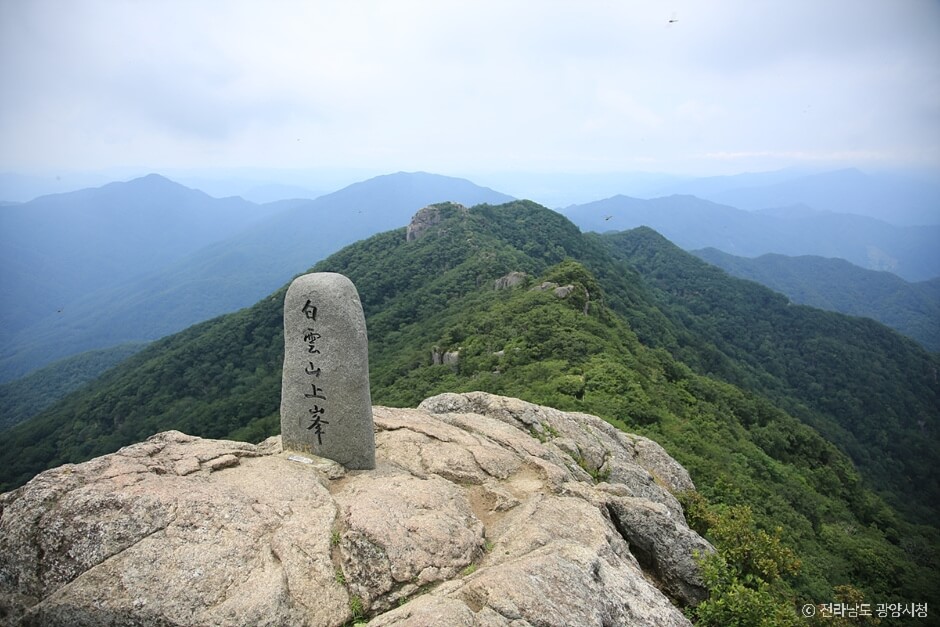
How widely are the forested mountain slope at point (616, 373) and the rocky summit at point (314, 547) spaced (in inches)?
132

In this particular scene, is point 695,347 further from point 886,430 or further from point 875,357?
point 875,357

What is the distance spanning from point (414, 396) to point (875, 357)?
3236 inches

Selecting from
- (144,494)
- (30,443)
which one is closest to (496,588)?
(144,494)

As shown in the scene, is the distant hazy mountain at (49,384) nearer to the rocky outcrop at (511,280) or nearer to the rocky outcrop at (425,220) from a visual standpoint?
the rocky outcrop at (425,220)

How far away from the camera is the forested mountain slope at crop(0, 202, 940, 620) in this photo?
1989 centimetres

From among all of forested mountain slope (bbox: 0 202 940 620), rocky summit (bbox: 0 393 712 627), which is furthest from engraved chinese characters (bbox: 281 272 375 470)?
forested mountain slope (bbox: 0 202 940 620)

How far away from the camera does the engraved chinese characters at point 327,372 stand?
902 centimetres

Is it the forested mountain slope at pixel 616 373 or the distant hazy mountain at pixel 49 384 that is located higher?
the forested mountain slope at pixel 616 373

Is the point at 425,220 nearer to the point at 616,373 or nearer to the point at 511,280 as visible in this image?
the point at 511,280

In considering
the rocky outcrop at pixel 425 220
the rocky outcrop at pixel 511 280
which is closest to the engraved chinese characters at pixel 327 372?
the rocky outcrop at pixel 511 280

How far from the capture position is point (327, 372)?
361 inches

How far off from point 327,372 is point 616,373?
17.4m

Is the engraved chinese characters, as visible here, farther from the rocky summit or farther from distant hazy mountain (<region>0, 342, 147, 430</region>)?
distant hazy mountain (<region>0, 342, 147, 430</region>)

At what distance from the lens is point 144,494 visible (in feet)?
21.2
